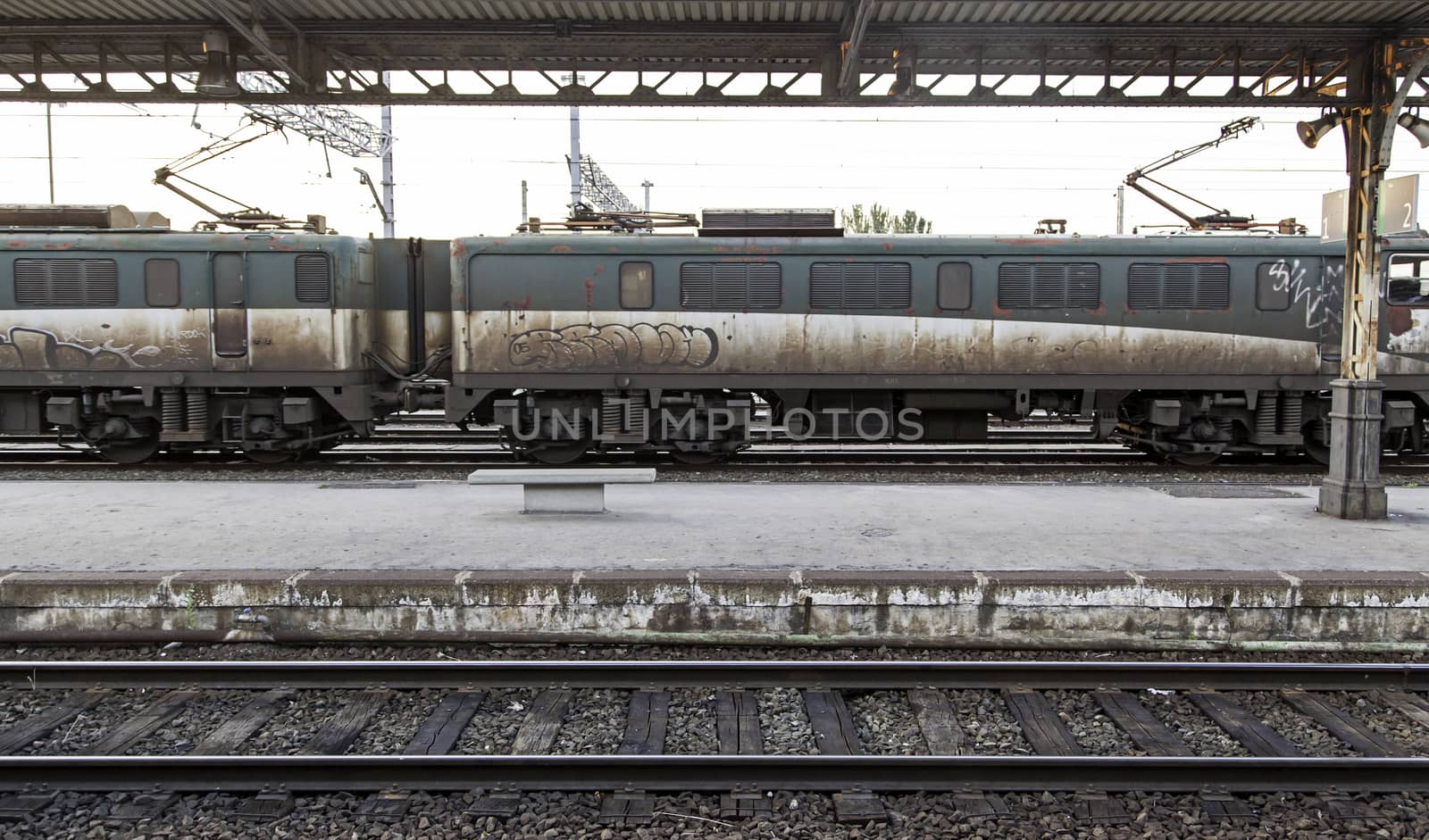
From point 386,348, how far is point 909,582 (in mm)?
9853

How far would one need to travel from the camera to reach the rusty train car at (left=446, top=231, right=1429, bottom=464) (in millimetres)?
12086

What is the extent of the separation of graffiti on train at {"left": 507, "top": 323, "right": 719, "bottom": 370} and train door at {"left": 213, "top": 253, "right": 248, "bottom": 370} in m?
3.66

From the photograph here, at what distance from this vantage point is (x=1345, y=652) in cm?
572

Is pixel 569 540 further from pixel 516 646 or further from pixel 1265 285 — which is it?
pixel 1265 285

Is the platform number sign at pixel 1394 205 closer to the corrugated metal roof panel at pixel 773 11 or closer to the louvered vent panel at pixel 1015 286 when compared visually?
the louvered vent panel at pixel 1015 286

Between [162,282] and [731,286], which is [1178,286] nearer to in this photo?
[731,286]

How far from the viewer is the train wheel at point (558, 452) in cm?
1252

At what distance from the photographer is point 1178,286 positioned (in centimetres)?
1213

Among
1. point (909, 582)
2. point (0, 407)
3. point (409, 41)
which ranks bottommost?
point (909, 582)

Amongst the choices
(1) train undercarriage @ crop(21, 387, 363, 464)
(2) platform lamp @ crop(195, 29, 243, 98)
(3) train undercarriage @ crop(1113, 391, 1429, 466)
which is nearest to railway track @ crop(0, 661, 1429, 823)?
(2) platform lamp @ crop(195, 29, 243, 98)

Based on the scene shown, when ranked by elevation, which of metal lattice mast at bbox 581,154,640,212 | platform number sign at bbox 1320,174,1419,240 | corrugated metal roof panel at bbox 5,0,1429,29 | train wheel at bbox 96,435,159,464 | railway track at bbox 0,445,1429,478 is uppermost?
metal lattice mast at bbox 581,154,640,212

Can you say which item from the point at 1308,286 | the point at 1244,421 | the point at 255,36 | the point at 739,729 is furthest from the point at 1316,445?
the point at 255,36

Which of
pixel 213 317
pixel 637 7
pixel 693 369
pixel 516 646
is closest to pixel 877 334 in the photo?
pixel 693 369

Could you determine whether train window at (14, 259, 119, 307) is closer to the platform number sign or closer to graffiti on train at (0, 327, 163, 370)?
graffiti on train at (0, 327, 163, 370)
